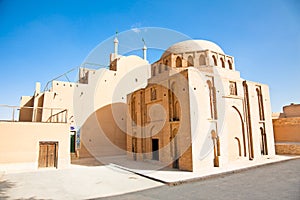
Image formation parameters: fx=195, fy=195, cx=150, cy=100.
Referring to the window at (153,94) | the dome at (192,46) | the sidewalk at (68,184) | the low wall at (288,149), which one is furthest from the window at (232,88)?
the sidewalk at (68,184)

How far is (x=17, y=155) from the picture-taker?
1438 cm

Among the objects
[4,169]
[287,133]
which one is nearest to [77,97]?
[4,169]

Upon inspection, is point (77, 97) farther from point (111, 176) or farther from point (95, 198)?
point (95, 198)

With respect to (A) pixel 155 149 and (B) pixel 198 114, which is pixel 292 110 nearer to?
(B) pixel 198 114

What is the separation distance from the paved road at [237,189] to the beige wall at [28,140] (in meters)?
8.94

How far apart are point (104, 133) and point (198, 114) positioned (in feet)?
42.5

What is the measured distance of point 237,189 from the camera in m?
9.54

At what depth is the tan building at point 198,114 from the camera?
14.3m

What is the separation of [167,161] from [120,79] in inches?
549

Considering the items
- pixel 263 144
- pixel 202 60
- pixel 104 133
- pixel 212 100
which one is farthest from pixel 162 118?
pixel 263 144

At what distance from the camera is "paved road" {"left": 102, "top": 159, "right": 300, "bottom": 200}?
8.59m

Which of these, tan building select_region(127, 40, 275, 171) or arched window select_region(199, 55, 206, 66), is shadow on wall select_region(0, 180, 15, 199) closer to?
tan building select_region(127, 40, 275, 171)

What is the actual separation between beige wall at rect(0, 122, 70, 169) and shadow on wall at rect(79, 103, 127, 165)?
5.85 meters

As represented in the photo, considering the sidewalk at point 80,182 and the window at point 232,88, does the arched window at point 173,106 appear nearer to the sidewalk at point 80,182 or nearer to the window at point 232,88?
the sidewalk at point 80,182
